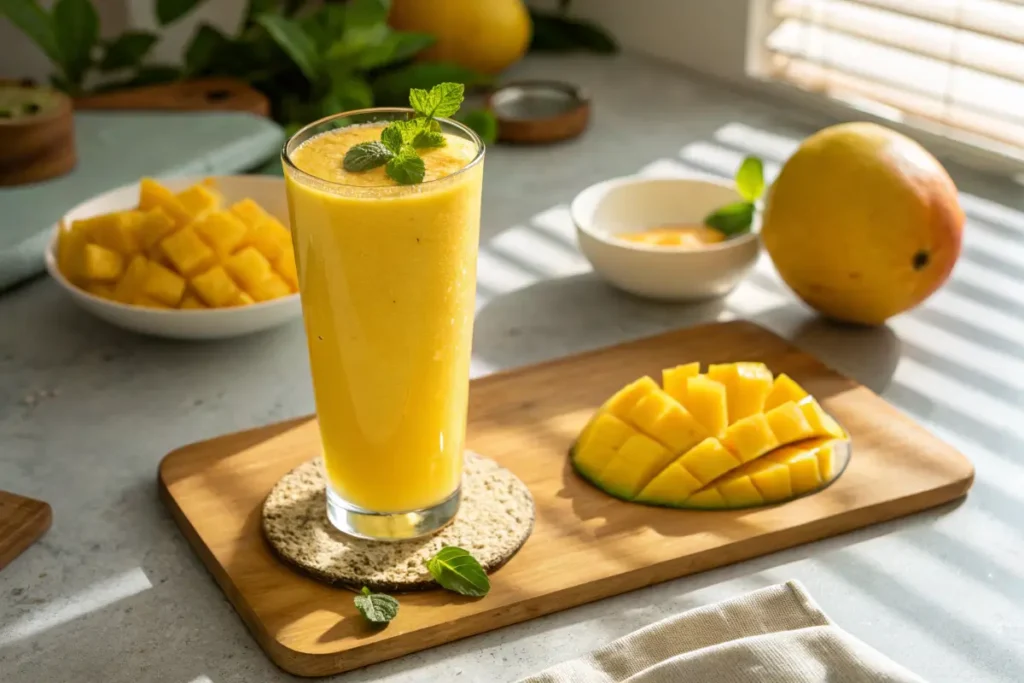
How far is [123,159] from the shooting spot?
1735 mm

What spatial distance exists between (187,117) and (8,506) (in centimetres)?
90

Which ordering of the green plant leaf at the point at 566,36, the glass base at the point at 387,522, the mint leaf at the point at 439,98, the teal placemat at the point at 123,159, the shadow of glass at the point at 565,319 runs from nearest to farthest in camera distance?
the mint leaf at the point at 439,98 < the glass base at the point at 387,522 < the shadow of glass at the point at 565,319 < the teal placemat at the point at 123,159 < the green plant leaf at the point at 566,36

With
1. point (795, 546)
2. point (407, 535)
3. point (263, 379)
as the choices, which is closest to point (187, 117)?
point (263, 379)

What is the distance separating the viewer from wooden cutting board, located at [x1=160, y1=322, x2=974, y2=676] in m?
0.96

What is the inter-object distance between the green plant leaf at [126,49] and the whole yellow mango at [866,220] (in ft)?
3.70

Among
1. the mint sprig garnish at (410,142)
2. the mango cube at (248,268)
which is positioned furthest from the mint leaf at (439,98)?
the mango cube at (248,268)

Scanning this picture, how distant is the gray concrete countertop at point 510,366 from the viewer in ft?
3.13

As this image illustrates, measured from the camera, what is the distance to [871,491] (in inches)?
42.5

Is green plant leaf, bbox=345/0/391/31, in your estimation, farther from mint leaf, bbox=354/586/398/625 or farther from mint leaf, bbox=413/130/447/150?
mint leaf, bbox=354/586/398/625

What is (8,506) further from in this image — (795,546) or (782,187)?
(782,187)

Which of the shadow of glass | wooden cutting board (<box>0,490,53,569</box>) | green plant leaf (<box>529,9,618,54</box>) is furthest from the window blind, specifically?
wooden cutting board (<box>0,490,53,569</box>)

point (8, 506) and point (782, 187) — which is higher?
point (782, 187)

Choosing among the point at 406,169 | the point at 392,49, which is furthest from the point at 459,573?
the point at 392,49

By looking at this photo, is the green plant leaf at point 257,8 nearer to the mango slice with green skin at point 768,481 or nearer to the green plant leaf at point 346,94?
the green plant leaf at point 346,94
